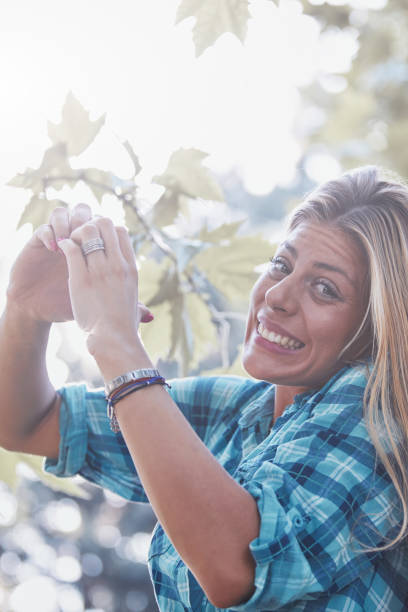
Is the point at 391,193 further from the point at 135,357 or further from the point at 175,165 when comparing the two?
the point at 135,357

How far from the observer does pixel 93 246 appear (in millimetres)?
634

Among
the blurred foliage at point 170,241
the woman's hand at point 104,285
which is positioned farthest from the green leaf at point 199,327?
the woman's hand at point 104,285

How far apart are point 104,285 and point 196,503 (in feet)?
0.72

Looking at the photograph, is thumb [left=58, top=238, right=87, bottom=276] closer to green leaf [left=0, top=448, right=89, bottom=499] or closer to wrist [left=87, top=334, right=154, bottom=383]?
wrist [left=87, top=334, right=154, bottom=383]

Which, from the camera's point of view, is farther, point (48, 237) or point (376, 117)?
point (376, 117)

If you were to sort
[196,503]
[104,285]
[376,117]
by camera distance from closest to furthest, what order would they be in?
[196,503], [104,285], [376,117]

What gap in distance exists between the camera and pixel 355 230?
733 millimetres

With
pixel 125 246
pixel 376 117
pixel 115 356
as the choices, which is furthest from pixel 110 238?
pixel 376 117

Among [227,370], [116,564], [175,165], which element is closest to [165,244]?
[175,165]

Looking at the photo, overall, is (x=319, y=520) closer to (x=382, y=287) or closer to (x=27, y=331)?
(x=382, y=287)

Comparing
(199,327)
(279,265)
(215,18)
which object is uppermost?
(215,18)

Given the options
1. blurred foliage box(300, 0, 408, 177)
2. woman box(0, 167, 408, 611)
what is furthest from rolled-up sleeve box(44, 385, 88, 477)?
blurred foliage box(300, 0, 408, 177)

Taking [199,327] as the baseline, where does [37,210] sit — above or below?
above

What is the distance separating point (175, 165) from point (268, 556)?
0.52 metres
